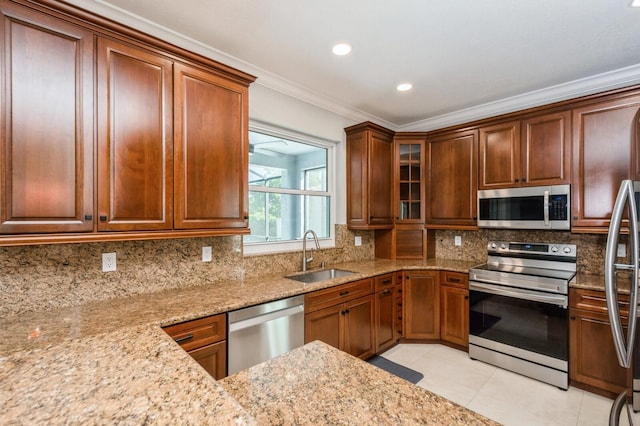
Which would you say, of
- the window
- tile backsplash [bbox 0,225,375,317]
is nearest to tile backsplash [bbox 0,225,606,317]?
tile backsplash [bbox 0,225,375,317]

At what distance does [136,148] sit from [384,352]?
9.33 feet

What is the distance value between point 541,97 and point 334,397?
3542mm

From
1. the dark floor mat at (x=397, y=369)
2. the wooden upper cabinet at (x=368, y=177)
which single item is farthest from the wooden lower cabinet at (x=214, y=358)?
the wooden upper cabinet at (x=368, y=177)

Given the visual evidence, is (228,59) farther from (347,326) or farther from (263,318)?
(347,326)

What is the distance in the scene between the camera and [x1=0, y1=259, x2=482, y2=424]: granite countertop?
2.50 feet

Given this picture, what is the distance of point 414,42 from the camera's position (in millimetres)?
2248

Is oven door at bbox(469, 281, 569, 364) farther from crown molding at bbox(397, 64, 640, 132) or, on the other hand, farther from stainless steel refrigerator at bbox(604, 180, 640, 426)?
crown molding at bbox(397, 64, 640, 132)

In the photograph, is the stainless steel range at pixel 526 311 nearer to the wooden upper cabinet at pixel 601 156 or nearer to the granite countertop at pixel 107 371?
the wooden upper cabinet at pixel 601 156

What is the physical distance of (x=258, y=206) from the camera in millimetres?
2865

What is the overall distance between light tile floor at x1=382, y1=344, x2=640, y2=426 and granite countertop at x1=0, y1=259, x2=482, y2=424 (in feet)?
6.22

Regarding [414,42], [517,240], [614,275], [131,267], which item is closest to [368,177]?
[414,42]

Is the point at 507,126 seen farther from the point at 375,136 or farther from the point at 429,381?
the point at 429,381

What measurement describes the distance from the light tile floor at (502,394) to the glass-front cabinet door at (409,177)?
1.56 m

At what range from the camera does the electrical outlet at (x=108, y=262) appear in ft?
6.41
